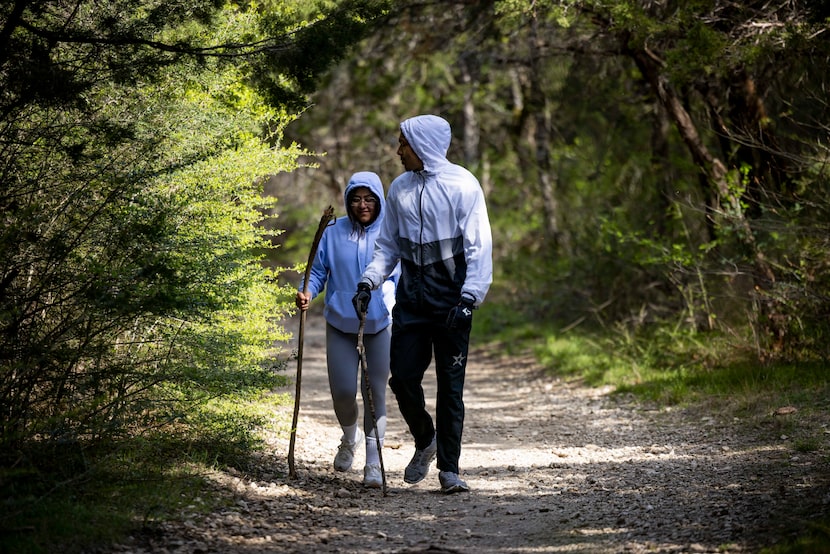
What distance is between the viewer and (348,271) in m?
6.86

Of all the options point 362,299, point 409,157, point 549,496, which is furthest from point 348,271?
point 549,496

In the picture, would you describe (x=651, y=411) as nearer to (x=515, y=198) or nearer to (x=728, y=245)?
(x=728, y=245)

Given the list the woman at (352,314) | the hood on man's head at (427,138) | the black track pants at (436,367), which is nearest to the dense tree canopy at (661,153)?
the hood on man's head at (427,138)

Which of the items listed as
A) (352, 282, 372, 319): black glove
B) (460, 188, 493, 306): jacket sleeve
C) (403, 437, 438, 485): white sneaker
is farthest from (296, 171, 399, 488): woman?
(460, 188, 493, 306): jacket sleeve

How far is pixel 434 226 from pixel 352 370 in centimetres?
122

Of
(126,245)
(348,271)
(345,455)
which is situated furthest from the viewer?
(345,455)

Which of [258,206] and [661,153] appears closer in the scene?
[258,206]

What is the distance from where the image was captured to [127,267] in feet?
Answer: 18.8

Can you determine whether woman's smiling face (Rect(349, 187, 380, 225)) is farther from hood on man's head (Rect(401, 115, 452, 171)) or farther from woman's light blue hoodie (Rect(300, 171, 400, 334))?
hood on man's head (Rect(401, 115, 452, 171))

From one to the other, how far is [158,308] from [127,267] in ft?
1.06

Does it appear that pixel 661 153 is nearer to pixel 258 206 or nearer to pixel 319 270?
pixel 258 206

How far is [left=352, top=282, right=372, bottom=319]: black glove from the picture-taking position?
6.32m

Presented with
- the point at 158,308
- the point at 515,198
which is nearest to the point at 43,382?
the point at 158,308

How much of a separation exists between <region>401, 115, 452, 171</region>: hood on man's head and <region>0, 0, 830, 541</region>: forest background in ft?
2.21
